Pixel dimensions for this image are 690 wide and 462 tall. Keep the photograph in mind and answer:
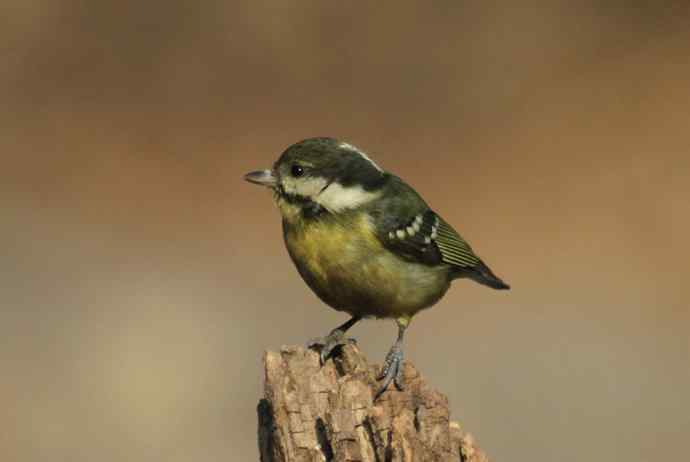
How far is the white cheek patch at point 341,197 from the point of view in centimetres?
708

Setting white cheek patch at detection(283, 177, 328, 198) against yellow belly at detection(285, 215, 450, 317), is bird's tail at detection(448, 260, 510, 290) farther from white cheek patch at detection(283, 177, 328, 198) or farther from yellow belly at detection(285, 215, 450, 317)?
white cheek patch at detection(283, 177, 328, 198)

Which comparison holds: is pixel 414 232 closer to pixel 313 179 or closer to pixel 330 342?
pixel 313 179

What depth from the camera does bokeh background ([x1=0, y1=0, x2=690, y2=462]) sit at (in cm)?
1156

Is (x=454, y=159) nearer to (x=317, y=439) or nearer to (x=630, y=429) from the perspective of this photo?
(x=630, y=429)

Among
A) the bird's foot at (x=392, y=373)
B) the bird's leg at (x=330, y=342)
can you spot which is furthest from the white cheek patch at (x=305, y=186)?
the bird's foot at (x=392, y=373)

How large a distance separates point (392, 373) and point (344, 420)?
0.74 meters

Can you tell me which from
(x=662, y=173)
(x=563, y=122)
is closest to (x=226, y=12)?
(x=563, y=122)

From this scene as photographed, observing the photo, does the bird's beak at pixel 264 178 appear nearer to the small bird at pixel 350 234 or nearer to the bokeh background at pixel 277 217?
the small bird at pixel 350 234

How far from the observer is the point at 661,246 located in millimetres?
14734

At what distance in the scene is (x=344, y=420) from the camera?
5.39 meters

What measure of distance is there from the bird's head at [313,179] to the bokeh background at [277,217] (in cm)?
402

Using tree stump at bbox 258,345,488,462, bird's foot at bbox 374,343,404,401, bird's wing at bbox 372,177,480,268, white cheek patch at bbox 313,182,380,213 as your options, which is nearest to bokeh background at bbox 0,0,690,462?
bird's wing at bbox 372,177,480,268

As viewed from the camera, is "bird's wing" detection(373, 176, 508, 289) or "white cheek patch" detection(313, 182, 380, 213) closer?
"white cheek patch" detection(313, 182, 380, 213)

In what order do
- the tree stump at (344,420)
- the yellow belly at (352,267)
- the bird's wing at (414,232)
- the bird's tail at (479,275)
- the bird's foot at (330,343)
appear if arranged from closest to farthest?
the tree stump at (344,420) → the bird's foot at (330,343) → the yellow belly at (352,267) → the bird's wing at (414,232) → the bird's tail at (479,275)
